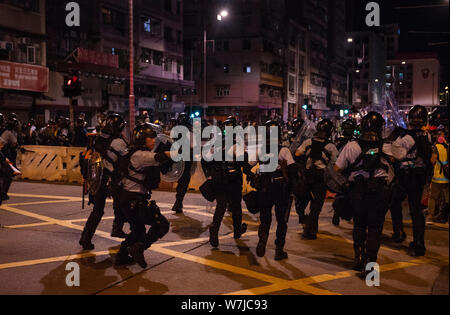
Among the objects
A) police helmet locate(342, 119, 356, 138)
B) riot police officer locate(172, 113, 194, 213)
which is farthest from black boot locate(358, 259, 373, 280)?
riot police officer locate(172, 113, 194, 213)

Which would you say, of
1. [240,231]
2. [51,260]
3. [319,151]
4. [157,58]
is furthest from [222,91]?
[51,260]

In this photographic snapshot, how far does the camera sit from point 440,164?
9.06 metres

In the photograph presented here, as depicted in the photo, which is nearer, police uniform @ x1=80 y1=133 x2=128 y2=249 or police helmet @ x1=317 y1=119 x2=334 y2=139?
police uniform @ x1=80 y1=133 x2=128 y2=249

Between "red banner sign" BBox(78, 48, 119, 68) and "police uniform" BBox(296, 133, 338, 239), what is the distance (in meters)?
24.9

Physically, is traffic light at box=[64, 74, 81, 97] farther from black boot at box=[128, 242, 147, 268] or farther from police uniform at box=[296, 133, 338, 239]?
black boot at box=[128, 242, 147, 268]

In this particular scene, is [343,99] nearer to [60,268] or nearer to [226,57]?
[226,57]

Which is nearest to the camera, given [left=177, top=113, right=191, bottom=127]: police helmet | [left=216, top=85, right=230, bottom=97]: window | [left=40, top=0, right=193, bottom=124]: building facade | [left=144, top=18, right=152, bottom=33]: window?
[left=177, top=113, right=191, bottom=127]: police helmet

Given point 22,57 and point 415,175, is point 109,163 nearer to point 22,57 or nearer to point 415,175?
point 415,175

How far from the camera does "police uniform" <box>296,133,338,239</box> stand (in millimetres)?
7723

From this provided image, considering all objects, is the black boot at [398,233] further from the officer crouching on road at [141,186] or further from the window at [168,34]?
the window at [168,34]

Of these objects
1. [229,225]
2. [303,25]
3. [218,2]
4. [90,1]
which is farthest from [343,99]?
[229,225]

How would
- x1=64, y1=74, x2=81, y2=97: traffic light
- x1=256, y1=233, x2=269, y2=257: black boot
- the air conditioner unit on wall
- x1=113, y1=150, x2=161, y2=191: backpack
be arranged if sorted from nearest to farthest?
x1=113, y1=150, x2=161, y2=191: backpack < x1=256, y1=233, x2=269, y2=257: black boot < x1=64, y1=74, x2=81, y2=97: traffic light < the air conditioner unit on wall

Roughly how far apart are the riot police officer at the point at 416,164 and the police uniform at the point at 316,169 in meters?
1.21

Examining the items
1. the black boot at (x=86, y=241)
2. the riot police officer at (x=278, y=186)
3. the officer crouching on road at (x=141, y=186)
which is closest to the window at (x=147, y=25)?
the black boot at (x=86, y=241)
